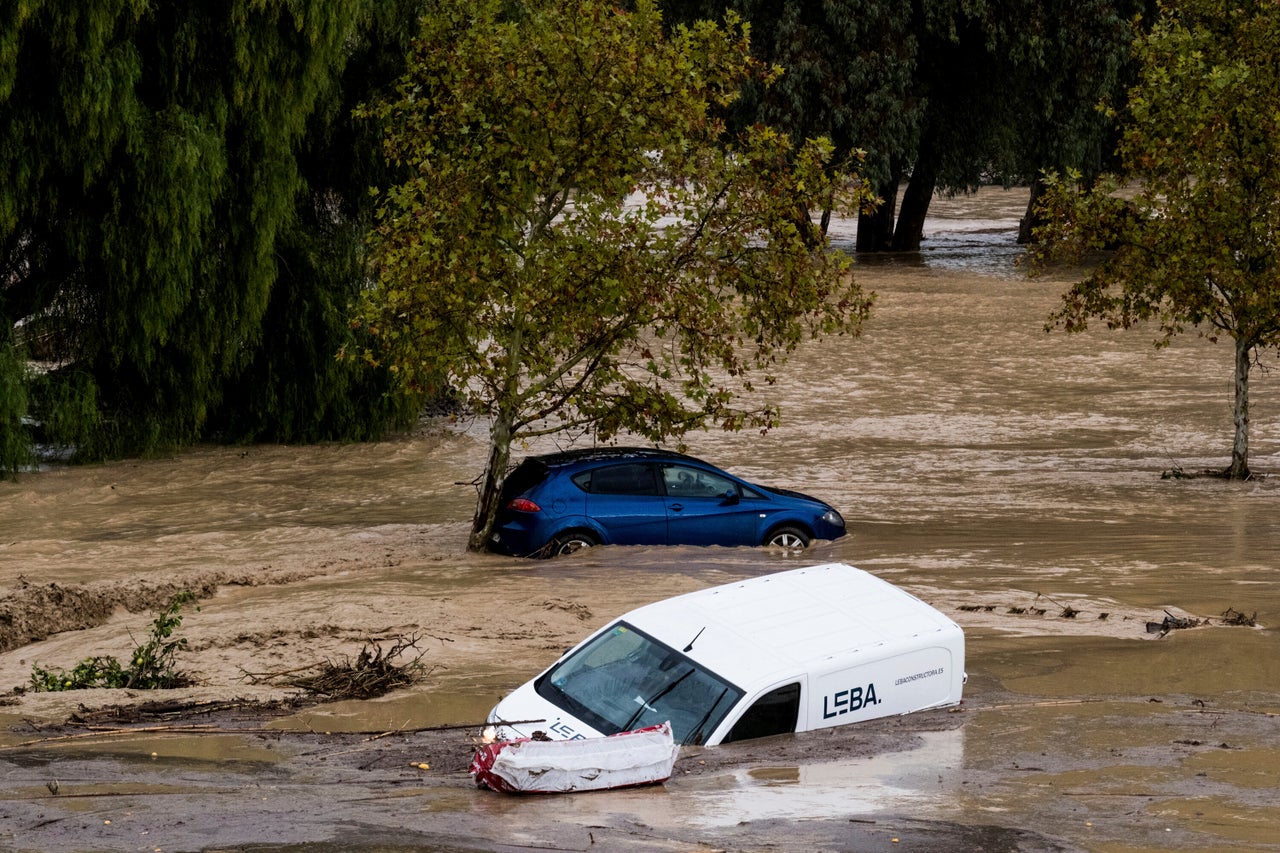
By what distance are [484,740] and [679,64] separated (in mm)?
9372

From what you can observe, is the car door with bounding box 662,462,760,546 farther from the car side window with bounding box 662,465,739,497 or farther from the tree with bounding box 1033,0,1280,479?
the tree with bounding box 1033,0,1280,479

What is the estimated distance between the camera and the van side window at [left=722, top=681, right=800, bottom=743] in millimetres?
9086

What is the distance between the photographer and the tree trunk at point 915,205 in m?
47.7

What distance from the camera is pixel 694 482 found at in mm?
17078

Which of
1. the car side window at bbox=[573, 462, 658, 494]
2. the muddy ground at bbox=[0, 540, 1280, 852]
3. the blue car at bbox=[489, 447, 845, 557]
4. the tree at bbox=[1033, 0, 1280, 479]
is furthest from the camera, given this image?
the tree at bbox=[1033, 0, 1280, 479]

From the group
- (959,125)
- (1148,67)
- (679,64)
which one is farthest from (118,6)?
(959,125)

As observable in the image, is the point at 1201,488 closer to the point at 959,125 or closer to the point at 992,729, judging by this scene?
the point at 992,729

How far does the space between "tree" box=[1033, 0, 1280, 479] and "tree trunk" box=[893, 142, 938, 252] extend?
2515 centimetres

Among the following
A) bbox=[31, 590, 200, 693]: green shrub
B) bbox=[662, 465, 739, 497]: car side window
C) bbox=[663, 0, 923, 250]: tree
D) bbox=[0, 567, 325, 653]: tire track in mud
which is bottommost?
bbox=[0, 567, 325, 653]: tire track in mud

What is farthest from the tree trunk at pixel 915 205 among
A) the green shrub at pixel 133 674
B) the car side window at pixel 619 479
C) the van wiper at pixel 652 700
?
the van wiper at pixel 652 700

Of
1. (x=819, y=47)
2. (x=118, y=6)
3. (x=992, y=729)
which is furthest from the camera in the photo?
(x=819, y=47)

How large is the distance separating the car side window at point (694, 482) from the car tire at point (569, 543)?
1.08m

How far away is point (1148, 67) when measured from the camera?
21.8 meters

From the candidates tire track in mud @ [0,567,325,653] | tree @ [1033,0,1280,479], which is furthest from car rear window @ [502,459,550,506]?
tree @ [1033,0,1280,479]
